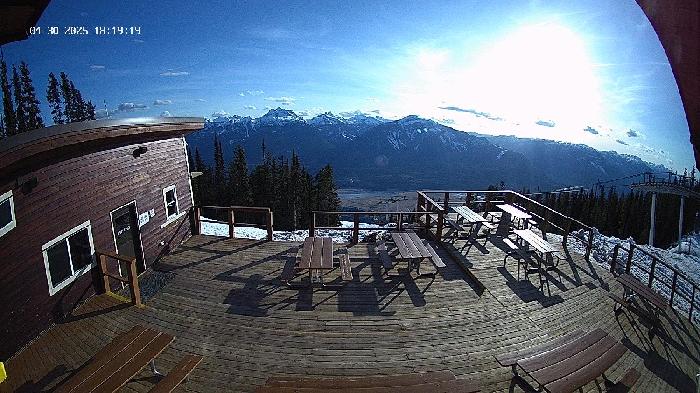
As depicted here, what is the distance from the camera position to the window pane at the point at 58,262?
770 centimetres

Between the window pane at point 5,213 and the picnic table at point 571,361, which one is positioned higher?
the window pane at point 5,213

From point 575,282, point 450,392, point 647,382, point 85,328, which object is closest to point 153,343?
point 85,328

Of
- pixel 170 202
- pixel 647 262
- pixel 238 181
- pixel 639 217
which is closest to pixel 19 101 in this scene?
pixel 238 181

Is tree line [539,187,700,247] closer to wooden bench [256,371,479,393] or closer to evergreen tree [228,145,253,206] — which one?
evergreen tree [228,145,253,206]

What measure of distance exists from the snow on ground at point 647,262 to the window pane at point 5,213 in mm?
14571

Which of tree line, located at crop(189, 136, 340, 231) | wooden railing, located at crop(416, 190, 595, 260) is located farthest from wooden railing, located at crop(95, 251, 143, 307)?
tree line, located at crop(189, 136, 340, 231)

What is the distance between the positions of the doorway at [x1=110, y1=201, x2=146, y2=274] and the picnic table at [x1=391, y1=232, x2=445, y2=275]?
25.2ft

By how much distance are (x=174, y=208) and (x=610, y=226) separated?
266 ft

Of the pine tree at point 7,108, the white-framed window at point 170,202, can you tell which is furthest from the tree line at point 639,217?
the pine tree at point 7,108

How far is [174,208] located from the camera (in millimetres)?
12273

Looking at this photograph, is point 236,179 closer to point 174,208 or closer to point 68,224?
point 174,208

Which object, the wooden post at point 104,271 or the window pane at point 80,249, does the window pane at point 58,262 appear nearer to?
the window pane at point 80,249

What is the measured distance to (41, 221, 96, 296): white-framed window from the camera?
7.67 metres

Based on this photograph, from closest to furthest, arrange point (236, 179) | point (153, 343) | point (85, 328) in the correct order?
1. point (153, 343)
2. point (85, 328)
3. point (236, 179)
